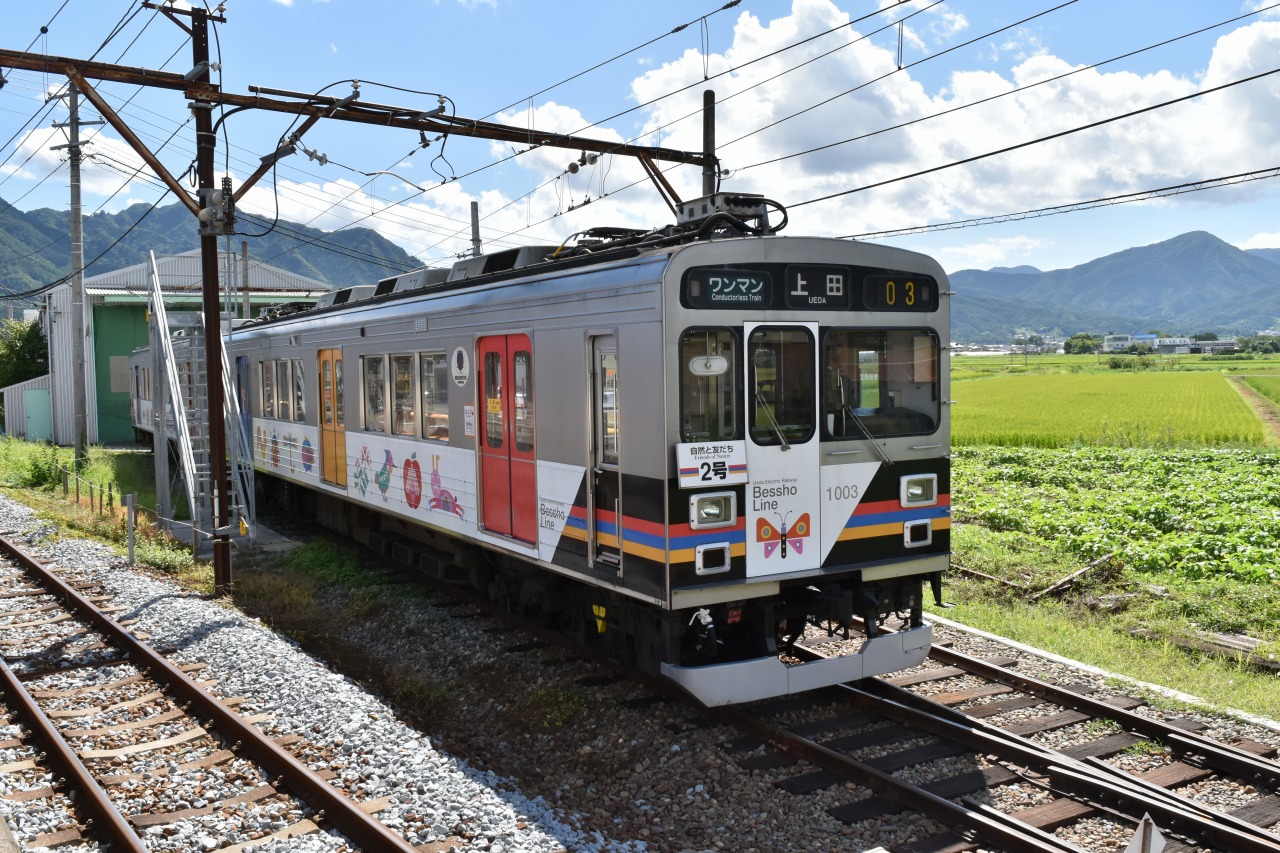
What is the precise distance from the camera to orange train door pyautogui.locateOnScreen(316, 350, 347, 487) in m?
12.2

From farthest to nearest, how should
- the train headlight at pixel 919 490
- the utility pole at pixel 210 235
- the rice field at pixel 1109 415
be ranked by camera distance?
the rice field at pixel 1109 415
the utility pole at pixel 210 235
the train headlight at pixel 919 490

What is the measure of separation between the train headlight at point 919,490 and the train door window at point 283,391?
9626 mm

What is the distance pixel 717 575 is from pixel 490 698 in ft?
7.72

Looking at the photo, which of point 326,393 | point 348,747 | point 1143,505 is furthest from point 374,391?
point 1143,505

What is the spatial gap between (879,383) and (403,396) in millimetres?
5241

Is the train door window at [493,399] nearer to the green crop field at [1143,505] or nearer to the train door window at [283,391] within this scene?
the train door window at [283,391]

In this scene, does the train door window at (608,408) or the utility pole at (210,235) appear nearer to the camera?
the train door window at (608,408)

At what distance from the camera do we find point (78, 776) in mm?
5922

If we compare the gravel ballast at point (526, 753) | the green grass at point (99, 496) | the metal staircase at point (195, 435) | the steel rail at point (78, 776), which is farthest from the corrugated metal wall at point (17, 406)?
the steel rail at point (78, 776)

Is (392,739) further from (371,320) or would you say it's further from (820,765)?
(371,320)

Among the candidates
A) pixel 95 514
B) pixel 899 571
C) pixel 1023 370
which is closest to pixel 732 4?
pixel 899 571

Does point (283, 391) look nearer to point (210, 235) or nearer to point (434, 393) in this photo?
point (210, 235)

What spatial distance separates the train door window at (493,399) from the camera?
27.4 feet

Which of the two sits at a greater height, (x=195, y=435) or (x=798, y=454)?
(x=798, y=454)
